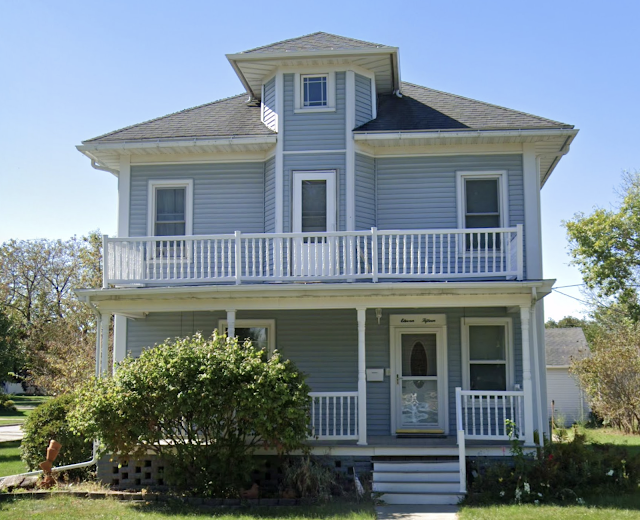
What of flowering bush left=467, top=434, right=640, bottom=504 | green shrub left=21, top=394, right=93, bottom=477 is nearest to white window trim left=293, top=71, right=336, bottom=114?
green shrub left=21, top=394, right=93, bottom=477

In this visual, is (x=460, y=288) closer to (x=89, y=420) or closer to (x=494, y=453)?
(x=494, y=453)

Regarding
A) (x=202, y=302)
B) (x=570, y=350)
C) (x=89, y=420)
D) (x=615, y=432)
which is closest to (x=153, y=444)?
(x=89, y=420)

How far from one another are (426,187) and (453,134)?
1217 millimetres

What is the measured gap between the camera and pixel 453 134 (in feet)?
46.7

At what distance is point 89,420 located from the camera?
1122cm

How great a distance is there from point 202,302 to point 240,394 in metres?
2.70

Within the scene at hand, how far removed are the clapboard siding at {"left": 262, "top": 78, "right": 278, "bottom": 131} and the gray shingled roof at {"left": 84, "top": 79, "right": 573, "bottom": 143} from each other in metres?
0.16

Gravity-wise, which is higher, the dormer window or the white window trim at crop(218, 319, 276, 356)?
the dormer window

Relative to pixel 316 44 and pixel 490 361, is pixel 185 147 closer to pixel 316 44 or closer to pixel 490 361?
pixel 316 44

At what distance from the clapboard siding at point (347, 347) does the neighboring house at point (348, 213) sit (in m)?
0.03

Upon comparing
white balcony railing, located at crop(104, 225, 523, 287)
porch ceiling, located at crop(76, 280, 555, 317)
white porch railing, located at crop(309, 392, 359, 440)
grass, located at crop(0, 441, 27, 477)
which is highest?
white balcony railing, located at crop(104, 225, 523, 287)

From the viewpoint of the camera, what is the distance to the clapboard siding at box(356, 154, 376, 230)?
14.6m

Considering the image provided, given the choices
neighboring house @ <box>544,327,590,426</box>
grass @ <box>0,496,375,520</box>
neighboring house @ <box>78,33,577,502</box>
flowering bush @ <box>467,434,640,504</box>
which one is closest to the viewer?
grass @ <box>0,496,375,520</box>

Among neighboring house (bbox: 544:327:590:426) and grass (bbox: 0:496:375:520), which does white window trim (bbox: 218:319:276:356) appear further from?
neighboring house (bbox: 544:327:590:426)
